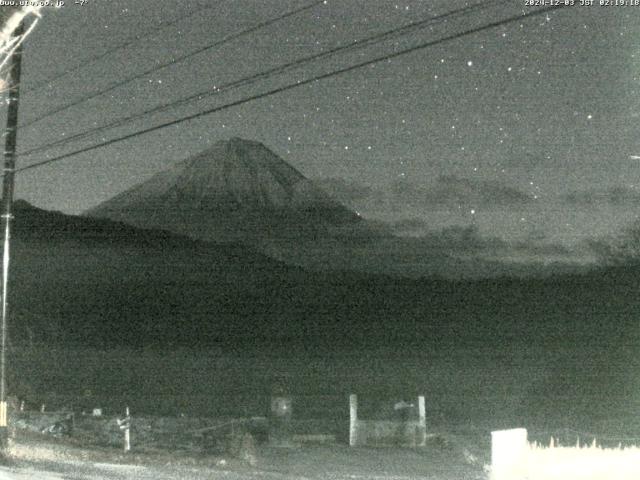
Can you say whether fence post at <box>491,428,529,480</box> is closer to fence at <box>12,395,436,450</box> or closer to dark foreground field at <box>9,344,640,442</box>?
fence at <box>12,395,436,450</box>

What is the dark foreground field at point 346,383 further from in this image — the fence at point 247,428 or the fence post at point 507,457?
the fence post at point 507,457

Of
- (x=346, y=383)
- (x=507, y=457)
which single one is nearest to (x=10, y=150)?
(x=507, y=457)

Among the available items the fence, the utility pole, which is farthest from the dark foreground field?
the utility pole

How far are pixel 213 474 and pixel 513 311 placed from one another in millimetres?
72768

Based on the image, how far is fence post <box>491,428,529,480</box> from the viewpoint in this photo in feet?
47.6

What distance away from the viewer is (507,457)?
47.9 ft

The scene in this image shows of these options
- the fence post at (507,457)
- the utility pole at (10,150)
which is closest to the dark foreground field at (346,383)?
the utility pole at (10,150)

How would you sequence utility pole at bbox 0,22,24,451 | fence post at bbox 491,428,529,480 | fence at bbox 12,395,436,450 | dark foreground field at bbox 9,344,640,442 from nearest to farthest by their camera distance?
1. fence post at bbox 491,428,529,480
2. utility pole at bbox 0,22,24,451
3. fence at bbox 12,395,436,450
4. dark foreground field at bbox 9,344,640,442

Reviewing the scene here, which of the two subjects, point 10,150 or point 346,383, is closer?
point 10,150

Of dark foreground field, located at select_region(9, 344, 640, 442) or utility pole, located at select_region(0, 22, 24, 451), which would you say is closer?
utility pole, located at select_region(0, 22, 24, 451)

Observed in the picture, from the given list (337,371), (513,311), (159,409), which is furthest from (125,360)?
(513,311)

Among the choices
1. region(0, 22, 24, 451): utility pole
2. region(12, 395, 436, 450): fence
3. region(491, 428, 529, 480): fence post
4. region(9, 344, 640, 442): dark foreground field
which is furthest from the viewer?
region(9, 344, 640, 442): dark foreground field

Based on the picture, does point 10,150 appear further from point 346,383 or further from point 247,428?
point 346,383

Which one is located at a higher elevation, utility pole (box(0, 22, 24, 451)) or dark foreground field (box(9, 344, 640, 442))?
utility pole (box(0, 22, 24, 451))
